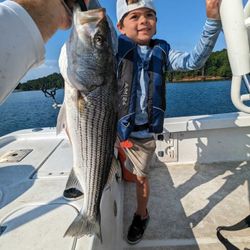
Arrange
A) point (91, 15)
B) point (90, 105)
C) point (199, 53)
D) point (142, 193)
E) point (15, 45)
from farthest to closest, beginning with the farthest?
point (142, 193), point (199, 53), point (90, 105), point (91, 15), point (15, 45)

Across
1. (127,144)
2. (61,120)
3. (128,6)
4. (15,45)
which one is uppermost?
(128,6)

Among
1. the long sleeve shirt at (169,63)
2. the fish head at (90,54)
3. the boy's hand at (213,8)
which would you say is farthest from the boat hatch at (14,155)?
the boy's hand at (213,8)

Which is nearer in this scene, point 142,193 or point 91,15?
point 91,15

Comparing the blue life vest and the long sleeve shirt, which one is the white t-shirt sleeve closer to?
the blue life vest

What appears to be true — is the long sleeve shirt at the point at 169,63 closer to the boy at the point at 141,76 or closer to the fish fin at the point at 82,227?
the boy at the point at 141,76

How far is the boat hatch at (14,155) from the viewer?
10.6 ft

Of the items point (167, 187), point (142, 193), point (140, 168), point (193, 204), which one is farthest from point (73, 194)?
point (167, 187)

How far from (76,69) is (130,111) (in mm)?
1283

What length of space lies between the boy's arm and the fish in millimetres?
1116

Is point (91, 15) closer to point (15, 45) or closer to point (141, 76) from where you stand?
point (15, 45)

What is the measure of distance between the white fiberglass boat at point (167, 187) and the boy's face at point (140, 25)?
3.05 feet

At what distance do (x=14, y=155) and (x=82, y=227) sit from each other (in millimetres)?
2107

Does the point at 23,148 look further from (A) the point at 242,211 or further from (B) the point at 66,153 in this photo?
(A) the point at 242,211

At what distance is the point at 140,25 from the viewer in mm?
2623
